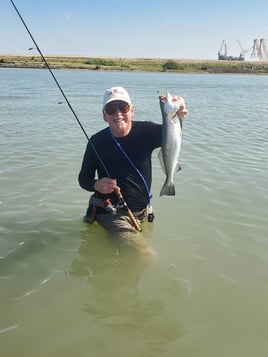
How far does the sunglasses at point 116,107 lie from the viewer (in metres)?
6.12

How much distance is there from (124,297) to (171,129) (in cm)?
214

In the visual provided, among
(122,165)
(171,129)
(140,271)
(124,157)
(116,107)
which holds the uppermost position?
(116,107)

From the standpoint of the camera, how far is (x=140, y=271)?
19.8ft

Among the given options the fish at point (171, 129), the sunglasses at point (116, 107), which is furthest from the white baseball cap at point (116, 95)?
the fish at point (171, 129)

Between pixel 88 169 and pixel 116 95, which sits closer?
pixel 116 95

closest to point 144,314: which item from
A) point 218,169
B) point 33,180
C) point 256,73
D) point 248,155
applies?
point 33,180

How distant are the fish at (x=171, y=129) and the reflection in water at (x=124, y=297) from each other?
1306 mm

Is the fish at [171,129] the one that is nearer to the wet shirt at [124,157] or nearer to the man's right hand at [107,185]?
the wet shirt at [124,157]

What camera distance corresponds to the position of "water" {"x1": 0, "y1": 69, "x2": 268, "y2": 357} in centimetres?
464

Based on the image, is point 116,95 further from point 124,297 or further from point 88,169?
point 124,297

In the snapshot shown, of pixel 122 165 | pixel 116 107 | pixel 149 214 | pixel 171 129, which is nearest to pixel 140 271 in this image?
pixel 149 214

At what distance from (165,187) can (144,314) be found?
5.95 ft

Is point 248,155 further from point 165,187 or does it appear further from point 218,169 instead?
point 165,187

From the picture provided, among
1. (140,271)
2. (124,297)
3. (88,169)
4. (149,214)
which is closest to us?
(124,297)
